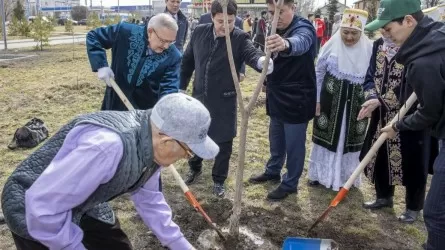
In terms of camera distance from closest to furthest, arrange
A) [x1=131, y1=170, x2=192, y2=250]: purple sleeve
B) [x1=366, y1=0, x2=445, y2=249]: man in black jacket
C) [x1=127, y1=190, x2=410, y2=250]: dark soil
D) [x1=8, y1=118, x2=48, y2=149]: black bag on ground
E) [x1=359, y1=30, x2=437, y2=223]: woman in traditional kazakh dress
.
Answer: [x1=131, y1=170, x2=192, y2=250]: purple sleeve, [x1=366, y1=0, x2=445, y2=249]: man in black jacket, [x1=127, y1=190, x2=410, y2=250]: dark soil, [x1=359, y1=30, x2=437, y2=223]: woman in traditional kazakh dress, [x1=8, y1=118, x2=48, y2=149]: black bag on ground

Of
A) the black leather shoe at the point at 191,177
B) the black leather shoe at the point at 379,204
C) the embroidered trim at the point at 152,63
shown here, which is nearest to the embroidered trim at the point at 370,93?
the black leather shoe at the point at 379,204

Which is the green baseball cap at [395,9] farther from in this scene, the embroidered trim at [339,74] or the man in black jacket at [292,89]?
the embroidered trim at [339,74]

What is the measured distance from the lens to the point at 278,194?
3.89 meters

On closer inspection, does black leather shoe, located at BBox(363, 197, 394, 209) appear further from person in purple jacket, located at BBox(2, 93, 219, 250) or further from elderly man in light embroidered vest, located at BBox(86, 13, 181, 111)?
person in purple jacket, located at BBox(2, 93, 219, 250)

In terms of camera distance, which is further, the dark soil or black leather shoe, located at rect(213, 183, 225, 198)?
black leather shoe, located at rect(213, 183, 225, 198)

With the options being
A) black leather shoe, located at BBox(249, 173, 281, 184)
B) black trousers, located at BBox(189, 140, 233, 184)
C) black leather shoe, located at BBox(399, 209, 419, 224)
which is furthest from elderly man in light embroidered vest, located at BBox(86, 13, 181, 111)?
black leather shoe, located at BBox(399, 209, 419, 224)

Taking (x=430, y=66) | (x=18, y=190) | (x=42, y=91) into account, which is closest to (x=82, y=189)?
(x=18, y=190)

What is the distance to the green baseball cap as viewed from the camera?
241 centimetres

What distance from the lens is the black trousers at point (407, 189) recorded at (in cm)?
347

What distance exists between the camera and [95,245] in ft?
6.79

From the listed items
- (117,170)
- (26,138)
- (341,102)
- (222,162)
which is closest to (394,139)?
(341,102)

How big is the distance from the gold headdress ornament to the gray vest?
253 centimetres

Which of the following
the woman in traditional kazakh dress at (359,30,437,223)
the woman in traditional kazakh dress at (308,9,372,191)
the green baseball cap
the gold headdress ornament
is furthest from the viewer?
the woman in traditional kazakh dress at (308,9,372,191)

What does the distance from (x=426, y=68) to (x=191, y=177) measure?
2563 mm
